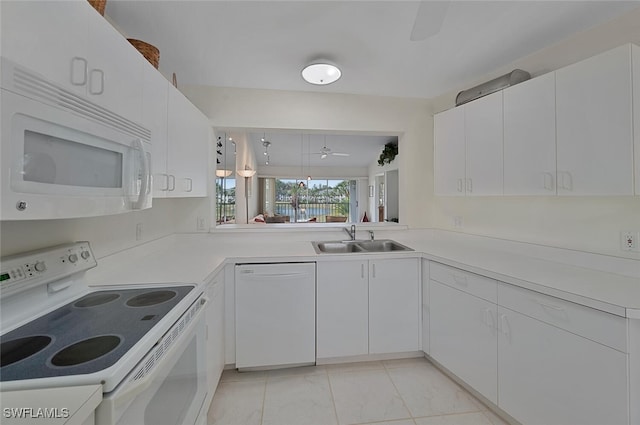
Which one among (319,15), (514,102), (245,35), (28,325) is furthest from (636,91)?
(28,325)

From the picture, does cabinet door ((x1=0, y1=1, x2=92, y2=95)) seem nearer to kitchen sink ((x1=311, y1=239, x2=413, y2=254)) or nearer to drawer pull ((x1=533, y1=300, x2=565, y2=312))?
kitchen sink ((x1=311, y1=239, x2=413, y2=254))

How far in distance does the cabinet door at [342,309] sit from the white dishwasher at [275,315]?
0.07 meters

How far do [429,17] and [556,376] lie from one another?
71.4 inches

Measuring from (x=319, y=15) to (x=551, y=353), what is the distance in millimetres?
2171

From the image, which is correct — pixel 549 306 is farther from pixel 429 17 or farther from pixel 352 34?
pixel 352 34

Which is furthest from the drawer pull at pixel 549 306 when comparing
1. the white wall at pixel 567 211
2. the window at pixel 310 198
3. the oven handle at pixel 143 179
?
the window at pixel 310 198

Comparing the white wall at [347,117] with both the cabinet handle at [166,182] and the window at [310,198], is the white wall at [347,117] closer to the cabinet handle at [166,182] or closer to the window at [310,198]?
the cabinet handle at [166,182]

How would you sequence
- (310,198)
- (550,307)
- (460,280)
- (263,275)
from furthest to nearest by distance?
(310,198) < (263,275) < (460,280) < (550,307)

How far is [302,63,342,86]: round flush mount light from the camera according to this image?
2053 millimetres

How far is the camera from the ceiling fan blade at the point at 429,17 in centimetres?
119

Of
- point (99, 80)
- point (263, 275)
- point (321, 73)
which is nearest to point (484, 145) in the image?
point (321, 73)

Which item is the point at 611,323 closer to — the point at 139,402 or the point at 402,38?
the point at 139,402

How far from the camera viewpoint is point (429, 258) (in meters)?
2.15

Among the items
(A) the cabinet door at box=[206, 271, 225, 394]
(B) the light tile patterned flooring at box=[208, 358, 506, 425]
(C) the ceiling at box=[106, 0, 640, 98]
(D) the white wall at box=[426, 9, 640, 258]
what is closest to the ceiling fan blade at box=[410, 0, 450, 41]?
(C) the ceiling at box=[106, 0, 640, 98]
